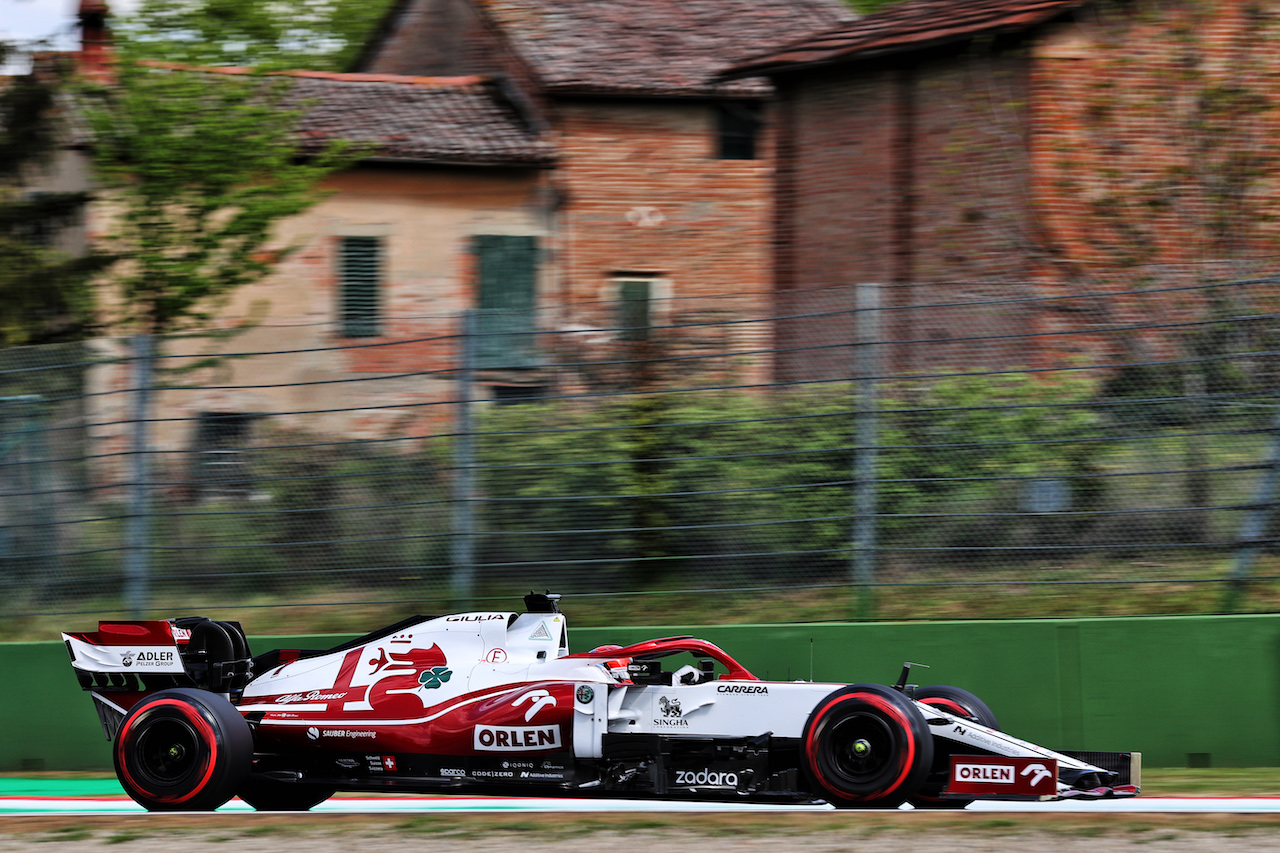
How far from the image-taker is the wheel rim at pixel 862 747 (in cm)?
645

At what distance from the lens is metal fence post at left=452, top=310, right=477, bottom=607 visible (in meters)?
9.68

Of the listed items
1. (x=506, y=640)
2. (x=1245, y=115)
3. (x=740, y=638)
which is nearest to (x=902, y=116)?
(x=1245, y=115)

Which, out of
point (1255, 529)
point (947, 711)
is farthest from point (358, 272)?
point (947, 711)

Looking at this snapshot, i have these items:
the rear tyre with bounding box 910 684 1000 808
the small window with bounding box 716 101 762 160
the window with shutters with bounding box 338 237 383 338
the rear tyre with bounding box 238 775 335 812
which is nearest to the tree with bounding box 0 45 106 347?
the rear tyre with bounding box 238 775 335 812

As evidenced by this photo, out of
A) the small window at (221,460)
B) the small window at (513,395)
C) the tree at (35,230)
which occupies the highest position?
the tree at (35,230)

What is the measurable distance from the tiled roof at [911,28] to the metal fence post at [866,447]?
7.63 metres

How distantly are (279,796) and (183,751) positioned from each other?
78cm

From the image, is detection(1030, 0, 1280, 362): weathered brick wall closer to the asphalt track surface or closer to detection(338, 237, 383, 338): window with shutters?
the asphalt track surface

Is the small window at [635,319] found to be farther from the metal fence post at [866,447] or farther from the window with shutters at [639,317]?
the metal fence post at [866,447]

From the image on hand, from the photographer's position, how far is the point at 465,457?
9734 millimetres

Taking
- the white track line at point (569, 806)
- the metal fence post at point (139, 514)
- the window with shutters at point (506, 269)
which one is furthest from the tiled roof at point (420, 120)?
the white track line at point (569, 806)

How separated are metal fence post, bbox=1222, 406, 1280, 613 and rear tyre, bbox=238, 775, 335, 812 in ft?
17.8

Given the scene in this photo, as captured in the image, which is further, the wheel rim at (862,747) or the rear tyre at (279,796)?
the rear tyre at (279,796)

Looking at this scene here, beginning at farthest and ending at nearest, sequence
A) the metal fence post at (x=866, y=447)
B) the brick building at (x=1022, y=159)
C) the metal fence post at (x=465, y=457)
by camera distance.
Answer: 1. the brick building at (x=1022, y=159)
2. the metal fence post at (x=465, y=457)
3. the metal fence post at (x=866, y=447)
